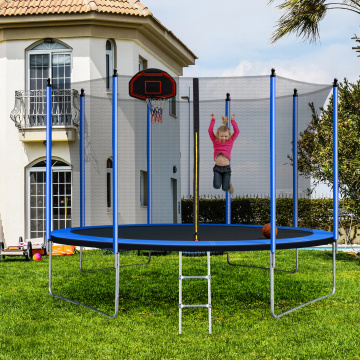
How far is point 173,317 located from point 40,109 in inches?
308

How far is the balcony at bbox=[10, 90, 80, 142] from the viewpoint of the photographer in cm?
1171

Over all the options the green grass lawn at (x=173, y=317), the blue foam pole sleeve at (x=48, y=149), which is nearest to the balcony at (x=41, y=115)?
the green grass lawn at (x=173, y=317)

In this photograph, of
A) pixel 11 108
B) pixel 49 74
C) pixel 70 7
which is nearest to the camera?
pixel 70 7

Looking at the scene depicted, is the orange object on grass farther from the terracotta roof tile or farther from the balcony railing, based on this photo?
the terracotta roof tile

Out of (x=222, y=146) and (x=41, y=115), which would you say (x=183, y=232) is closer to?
(x=222, y=146)

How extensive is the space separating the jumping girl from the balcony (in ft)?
17.4

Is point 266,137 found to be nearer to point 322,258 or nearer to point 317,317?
point 317,317

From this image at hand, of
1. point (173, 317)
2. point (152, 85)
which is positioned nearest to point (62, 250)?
point (152, 85)

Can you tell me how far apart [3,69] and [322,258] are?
24.9ft

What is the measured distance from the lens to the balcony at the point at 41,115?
461 inches

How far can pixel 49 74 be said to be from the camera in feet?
39.9

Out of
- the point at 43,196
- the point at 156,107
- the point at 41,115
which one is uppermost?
the point at 41,115

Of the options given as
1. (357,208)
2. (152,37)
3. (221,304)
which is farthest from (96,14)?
(221,304)

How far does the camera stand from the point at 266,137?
22.5 feet
